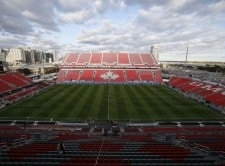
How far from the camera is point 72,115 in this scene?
37.2 metres

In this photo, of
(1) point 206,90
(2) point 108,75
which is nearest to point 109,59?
(2) point 108,75

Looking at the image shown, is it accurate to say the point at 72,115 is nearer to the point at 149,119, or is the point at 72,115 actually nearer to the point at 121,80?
the point at 149,119

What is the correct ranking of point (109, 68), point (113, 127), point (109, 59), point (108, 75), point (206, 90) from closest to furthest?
point (113, 127)
point (206, 90)
point (108, 75)
point (109, 68)
point (109, 59)

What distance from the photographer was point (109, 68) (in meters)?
90.7

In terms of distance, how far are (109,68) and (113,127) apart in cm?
6074

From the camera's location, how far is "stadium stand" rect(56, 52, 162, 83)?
81.7 m

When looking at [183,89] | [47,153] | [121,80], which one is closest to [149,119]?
[47,153]

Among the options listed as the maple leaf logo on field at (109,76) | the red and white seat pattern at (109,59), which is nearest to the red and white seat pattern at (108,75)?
the maple leaf logo on field at (109,76)

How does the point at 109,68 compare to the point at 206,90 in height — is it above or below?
above

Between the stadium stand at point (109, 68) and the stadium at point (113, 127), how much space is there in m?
14.4

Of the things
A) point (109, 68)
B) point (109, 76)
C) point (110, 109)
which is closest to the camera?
point (110, 109)

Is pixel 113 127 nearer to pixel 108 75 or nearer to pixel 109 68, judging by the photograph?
pixel 108 75

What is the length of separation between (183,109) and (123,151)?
1101 inches

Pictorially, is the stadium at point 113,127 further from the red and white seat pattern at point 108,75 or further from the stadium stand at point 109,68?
the stadium stand at point 109,68
